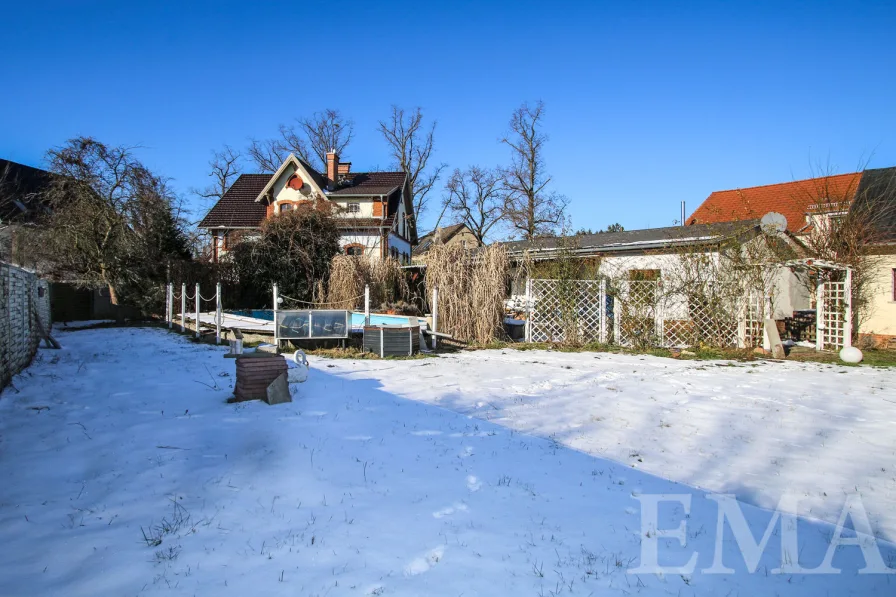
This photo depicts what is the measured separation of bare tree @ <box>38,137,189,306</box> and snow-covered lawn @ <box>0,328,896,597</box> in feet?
44.2

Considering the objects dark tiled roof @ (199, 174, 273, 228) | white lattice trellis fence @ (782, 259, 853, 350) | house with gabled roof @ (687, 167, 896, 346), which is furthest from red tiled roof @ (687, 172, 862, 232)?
dark tiled roof @ (199, 174, 273, 228)

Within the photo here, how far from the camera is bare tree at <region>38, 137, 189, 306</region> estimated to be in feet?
58.8

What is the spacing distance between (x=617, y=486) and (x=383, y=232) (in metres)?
22.4

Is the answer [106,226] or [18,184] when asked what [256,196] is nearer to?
[106,226]

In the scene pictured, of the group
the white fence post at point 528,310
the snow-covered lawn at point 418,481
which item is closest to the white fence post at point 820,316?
the snow-covered lawn at point 418,481

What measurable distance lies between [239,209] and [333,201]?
529cm

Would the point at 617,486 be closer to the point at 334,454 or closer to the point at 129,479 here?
the point at 334,454

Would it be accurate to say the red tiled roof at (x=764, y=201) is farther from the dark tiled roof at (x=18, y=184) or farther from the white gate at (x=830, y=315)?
the dark tiled roof at (x=18, y=184)

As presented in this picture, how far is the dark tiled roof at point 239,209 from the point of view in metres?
25.5

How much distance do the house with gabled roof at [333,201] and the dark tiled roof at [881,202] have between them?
17362mm


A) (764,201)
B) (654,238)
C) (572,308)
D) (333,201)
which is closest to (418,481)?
Answer: (572,308)

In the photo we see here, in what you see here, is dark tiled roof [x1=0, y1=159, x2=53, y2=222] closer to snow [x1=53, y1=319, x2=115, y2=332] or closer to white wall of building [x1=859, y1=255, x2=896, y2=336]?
snow [x1=53, y1=319, x2=115, y2=332]

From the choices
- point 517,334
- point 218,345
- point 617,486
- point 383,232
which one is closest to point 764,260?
point 517,334

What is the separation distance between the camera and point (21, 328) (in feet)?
25.3
